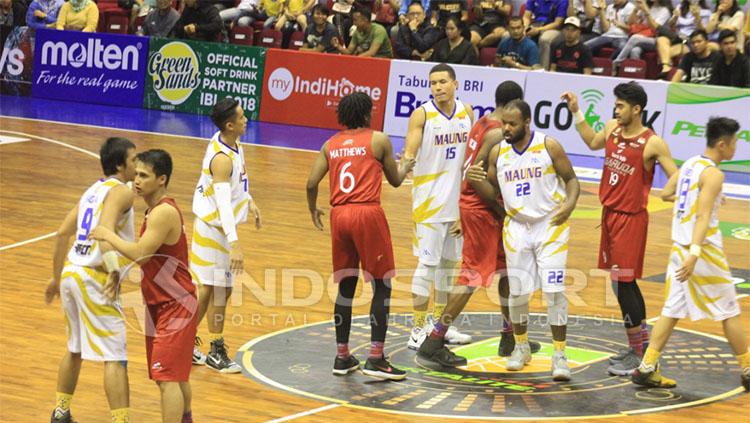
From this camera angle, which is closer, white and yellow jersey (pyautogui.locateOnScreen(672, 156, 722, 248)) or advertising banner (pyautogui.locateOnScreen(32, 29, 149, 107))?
white and yellow jersey (pyautogui.locateOnScreen(672, 156, 722, 248))

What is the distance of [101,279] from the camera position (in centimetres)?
696

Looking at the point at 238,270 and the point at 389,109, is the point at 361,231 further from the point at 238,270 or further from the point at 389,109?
the point at 389,109

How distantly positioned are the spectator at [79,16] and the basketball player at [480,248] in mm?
16419

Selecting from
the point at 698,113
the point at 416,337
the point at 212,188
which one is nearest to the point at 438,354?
the point at 416,337

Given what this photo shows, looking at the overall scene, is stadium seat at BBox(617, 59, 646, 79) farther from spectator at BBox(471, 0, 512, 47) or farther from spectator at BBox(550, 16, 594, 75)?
spectator at BBox(471, 0, 512, 47)

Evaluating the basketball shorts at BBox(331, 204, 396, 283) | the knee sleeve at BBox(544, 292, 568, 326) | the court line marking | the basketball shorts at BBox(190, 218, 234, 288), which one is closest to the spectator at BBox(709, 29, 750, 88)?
the knee sleeve at BBox(544, 292, 568, 326)

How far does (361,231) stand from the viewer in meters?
8.32

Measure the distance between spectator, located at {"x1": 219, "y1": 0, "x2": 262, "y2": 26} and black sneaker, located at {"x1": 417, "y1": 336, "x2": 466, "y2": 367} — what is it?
630 inches

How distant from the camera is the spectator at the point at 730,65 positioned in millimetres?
17939

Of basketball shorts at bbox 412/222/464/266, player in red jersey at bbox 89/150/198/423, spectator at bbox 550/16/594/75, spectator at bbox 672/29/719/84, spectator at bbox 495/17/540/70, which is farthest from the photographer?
spectator at bbox 495/17/540/70

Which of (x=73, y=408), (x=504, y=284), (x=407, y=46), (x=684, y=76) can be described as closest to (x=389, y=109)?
(x=407, y=46)

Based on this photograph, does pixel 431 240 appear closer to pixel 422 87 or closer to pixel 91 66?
pixel 422 87

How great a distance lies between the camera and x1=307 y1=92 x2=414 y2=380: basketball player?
8336 millimetres

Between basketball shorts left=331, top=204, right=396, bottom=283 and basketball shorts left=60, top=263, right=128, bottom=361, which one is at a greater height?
basketball shorts left=331, top=204, right=396, bottom=283
